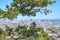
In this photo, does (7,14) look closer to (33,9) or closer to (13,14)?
(13,14)

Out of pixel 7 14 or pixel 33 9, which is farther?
pixel 33 9

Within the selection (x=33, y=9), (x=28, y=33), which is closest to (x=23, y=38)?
(x=28, y=33)

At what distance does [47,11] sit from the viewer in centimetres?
971

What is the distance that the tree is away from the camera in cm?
872

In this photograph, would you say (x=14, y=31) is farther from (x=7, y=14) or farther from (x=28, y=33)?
(x=7, y=14)

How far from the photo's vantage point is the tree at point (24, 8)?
343 inches

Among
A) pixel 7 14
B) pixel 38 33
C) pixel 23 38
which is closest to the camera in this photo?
pixel 7 14

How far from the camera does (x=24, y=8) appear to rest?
9586 mm

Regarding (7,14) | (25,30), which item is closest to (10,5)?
(7,14)

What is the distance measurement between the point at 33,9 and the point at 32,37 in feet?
3.80

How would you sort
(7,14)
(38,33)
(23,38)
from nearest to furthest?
(7,14)
(38,33)
(23,38)

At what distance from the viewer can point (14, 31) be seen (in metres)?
10.1

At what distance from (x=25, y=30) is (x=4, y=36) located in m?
0.92

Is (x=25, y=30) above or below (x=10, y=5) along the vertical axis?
below
